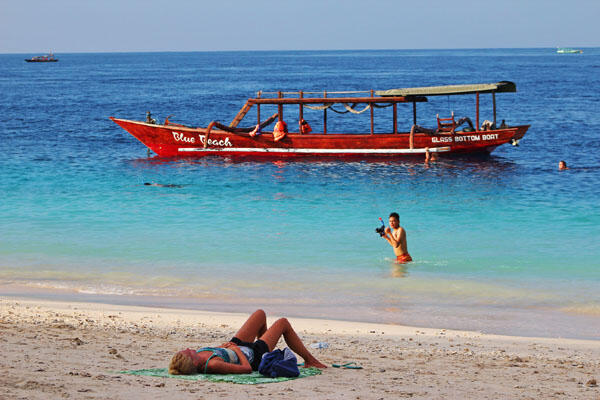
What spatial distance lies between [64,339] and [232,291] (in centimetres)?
438

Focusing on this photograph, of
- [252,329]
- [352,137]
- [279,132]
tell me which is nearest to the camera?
[252,329]

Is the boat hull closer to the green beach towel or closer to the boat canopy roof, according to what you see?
the boat canopy roof

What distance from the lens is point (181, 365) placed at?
268 inches

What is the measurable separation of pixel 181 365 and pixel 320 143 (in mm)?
20458

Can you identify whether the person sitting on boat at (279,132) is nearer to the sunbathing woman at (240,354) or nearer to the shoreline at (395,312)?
the shoreline at (395,312)

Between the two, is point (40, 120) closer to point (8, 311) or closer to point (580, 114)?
point (580, 114)

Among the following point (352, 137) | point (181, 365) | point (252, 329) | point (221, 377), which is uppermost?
point (352, 137)

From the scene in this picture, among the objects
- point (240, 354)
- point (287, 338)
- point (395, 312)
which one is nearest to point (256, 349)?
point (240, 354)

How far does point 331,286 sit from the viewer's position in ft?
42.3

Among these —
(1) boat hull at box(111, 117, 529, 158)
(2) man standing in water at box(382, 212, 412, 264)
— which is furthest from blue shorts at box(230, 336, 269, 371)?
(1) boat hull at box(111, 117, 529, 158)

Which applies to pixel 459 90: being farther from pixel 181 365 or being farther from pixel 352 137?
pixel 181 365

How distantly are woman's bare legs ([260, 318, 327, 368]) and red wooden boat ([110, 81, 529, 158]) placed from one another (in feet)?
61.8

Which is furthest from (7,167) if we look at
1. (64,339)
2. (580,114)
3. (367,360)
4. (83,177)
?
(580,114)

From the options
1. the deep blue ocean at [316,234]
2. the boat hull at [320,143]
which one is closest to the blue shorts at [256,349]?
the deep blue ocean at [316,234]
